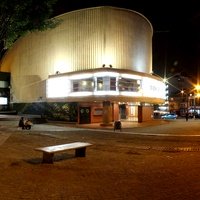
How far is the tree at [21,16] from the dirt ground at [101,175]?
917 cm

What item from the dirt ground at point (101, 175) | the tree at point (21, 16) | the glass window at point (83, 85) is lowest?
the dirt ground at point (101, 175)

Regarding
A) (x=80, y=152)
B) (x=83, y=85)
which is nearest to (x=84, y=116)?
(x=83, y=85)

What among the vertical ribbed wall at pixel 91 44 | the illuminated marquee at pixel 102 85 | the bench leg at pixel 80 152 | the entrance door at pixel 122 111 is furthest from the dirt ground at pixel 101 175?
the entrance door at pixel 122 111

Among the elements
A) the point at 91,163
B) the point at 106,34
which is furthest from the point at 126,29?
the point at 91,163

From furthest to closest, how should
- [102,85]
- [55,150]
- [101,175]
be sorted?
[102,85] → [55,150] → [101,175]

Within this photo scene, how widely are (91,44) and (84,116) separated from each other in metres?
9.13

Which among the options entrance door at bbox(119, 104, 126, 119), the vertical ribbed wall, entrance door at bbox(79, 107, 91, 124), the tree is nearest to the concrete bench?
the tree

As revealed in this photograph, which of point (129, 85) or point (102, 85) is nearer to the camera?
point (102, 85)

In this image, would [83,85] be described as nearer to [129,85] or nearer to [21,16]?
[129,85]

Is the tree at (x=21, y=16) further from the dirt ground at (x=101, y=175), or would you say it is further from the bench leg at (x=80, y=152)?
the bench leg at (x=80, y=152)

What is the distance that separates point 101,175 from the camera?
9.79 metres

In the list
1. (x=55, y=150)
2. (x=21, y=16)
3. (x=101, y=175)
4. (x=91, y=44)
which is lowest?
(x=101, y=175)

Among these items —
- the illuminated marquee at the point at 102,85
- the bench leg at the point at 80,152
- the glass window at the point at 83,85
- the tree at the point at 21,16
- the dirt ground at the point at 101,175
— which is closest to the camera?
Answer: the dirt ground at the point at 101,175

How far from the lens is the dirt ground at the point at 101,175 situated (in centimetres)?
773
